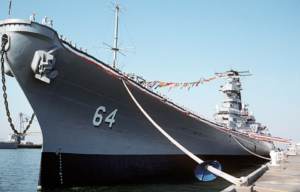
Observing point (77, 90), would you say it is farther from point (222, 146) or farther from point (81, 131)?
point (222, 146)

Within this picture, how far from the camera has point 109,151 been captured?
1121 cm

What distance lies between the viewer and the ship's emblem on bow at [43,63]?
27.9 feet

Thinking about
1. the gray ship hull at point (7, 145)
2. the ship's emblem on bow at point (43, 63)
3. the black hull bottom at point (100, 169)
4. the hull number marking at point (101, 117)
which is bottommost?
the gray ship hull at point (7, 145)

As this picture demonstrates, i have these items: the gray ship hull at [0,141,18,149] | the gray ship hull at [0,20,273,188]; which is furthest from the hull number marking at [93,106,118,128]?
the gray ship hull at [0,141,18,149]

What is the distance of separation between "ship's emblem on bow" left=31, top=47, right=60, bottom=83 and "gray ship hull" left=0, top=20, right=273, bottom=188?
0.18 m

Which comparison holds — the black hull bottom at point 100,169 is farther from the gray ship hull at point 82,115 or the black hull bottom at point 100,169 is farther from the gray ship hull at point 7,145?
the gray ship hull at point 7,145

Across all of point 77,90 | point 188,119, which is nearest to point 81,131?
point 77,90

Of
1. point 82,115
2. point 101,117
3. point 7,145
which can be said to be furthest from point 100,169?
point 7,145

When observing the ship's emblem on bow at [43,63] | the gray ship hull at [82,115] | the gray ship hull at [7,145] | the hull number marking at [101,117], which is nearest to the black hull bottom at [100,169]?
the gray ship hull at [82,115]

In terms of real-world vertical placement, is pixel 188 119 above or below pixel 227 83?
below

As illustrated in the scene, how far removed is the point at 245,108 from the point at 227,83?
636 centimetres

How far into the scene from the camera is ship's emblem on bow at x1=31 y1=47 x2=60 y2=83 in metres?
8.50

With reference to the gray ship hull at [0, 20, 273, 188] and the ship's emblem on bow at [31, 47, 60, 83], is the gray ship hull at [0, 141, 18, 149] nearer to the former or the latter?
the gray ship hull at [0, 20, 273, 188]

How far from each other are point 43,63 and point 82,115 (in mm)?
2743
